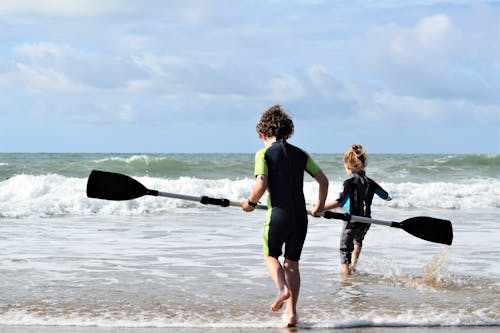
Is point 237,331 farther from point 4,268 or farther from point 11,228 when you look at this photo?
point 11,228

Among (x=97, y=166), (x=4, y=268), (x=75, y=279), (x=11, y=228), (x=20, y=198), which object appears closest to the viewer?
(x=75, y=279)

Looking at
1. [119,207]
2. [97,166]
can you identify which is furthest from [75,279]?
[97,166]

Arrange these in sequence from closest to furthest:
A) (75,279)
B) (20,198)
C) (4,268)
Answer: (75,279) < (4,268) < (20,198)

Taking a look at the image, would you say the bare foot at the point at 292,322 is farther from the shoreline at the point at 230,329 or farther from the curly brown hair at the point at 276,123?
the curly brown hair at the point at 276,123

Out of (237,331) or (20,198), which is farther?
(20,198)

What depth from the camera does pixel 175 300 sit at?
553 cm

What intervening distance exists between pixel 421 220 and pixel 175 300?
2.03 m

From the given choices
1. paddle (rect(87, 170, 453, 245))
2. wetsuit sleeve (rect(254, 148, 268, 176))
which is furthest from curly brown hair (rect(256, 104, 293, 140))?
paddle (rect(87, 170, 453, 245))

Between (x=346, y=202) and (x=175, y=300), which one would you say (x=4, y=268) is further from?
(x=346, y=202)

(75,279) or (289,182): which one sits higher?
(289,182)

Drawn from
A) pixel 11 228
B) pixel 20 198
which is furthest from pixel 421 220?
pixel 20 198

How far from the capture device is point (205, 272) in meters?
6.81

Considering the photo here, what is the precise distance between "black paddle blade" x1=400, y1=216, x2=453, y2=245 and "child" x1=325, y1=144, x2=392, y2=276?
87 centimetres

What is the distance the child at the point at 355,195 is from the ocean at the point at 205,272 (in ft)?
0.93
